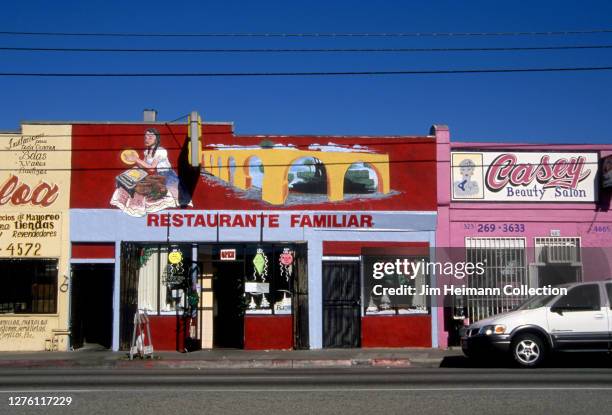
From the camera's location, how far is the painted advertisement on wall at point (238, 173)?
19.4m

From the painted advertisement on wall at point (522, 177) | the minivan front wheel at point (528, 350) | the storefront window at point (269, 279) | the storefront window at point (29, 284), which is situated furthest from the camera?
the painted advertisement on wall at point (522, 177)

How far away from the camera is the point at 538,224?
64.2 ft

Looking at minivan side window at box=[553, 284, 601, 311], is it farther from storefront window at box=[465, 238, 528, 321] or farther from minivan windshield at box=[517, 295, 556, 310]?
storefront window at box=[465, 238, 528, 321]

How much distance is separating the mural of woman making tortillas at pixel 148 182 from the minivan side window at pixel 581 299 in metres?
9.97

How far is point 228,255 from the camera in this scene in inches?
756

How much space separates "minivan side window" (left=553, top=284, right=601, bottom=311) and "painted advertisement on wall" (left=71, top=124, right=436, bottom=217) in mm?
5399

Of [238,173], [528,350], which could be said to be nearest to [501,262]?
[528,350]

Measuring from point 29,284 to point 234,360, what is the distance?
20.8ft

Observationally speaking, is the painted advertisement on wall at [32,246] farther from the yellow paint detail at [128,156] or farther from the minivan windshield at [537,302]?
the minivan windshield at [537,302]

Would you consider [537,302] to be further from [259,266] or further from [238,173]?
[238,173]

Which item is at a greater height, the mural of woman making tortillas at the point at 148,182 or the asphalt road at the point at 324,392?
the mural of woman making tortillas at the point at 148,182

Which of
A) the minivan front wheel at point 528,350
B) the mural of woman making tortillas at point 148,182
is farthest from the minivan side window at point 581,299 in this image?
the mural of woman making tortillas at point 148,182

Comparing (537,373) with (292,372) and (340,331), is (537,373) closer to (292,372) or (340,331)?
(292,372)

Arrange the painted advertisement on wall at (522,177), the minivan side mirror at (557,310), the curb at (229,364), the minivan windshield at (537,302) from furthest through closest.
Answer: the painted advertisement on wall at (522,177) < the curb at (229,364) < the minivan windshield at (537,302) < the minivan side mirror at (557,310)
